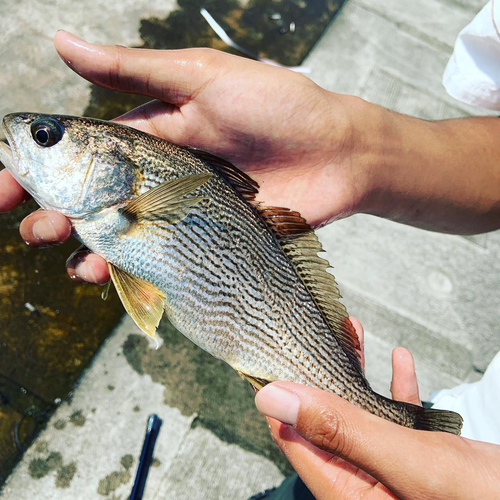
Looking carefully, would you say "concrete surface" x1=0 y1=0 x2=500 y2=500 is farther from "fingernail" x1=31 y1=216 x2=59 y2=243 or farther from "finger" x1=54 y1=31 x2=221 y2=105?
"finger" x1=54 y1=31 x2=221 y2=105

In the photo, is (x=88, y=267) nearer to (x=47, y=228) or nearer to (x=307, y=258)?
(x=47, y=228)

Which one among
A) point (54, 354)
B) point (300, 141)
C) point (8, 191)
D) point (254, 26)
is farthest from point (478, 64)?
point (54, 354)

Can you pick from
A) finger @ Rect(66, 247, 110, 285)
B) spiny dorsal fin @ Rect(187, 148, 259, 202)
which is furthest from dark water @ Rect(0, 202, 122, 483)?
spiny dorsal fin @ Rect(187, 148, 259, 202)

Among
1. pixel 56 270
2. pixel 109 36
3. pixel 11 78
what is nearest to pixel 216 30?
pixel 109 36

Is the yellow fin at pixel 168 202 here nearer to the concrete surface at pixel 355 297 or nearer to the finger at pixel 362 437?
the finger at pixel 362 437

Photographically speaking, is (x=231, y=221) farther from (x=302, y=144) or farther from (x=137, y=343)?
(x=137, y=343)

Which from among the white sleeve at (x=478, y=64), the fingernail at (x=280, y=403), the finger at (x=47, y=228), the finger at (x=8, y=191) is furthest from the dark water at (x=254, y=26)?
the fingernail at (x=280, y=403)
